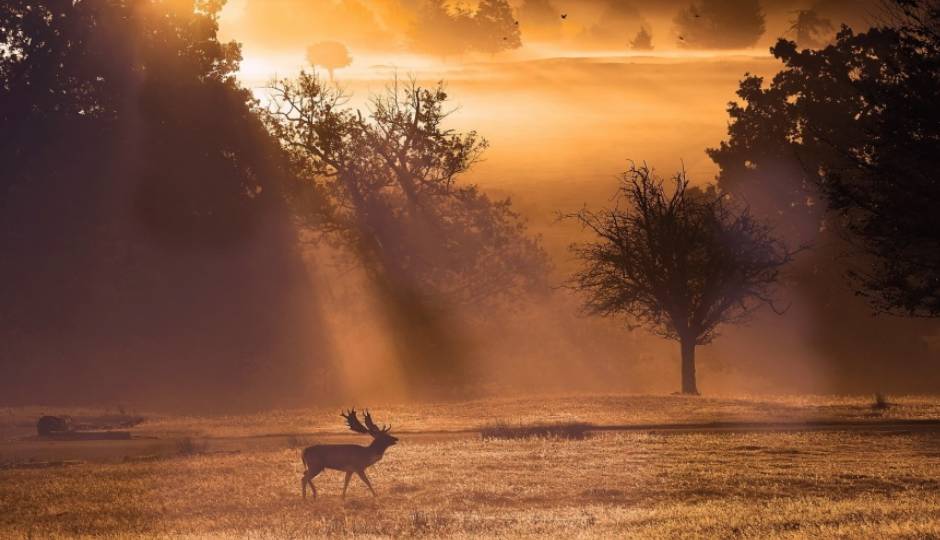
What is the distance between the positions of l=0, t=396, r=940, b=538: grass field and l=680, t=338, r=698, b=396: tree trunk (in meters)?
18.0

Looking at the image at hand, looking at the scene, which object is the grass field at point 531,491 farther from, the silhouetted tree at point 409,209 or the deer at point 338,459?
the silhouetted tree at point 409,209

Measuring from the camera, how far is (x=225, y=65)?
65438 mm

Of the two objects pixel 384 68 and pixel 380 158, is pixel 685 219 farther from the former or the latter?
pixel 384 68

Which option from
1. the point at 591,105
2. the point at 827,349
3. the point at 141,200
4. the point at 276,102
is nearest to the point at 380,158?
the point at 276,102

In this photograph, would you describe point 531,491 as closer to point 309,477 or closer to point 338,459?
point 338,459

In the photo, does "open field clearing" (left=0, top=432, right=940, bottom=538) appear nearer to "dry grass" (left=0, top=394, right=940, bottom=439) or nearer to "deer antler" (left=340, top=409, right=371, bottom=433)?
"deer antler" (left=340, top=409, right=371, bottom=433)

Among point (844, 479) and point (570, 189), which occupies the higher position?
point (570, 189)

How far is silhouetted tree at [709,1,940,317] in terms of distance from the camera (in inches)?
1105

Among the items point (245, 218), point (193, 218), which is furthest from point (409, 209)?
point (193, 218)

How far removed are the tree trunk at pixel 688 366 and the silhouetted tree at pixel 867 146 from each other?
7946mm

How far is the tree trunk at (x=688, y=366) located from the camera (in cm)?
5272

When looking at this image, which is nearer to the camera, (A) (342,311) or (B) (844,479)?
(B) (844,479)

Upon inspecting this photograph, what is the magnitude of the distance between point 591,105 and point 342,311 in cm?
10922

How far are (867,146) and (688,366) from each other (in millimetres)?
17850
